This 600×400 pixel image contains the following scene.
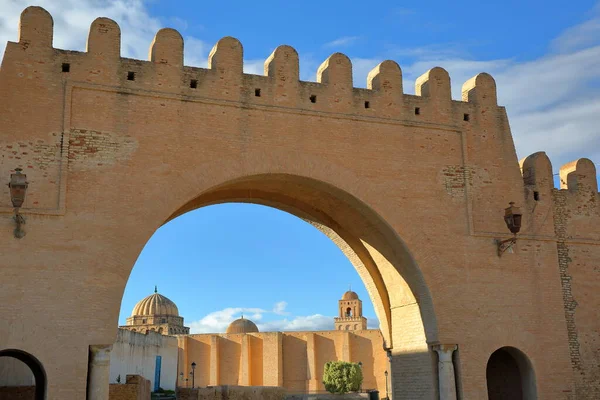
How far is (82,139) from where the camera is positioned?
1087 centimetres

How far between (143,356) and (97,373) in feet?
66.6

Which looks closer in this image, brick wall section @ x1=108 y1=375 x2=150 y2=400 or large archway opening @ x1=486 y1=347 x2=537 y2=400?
large archway opening @ x1=486 y1=347 x2=537 y2=400

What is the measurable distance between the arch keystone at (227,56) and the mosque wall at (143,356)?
15.8 metres

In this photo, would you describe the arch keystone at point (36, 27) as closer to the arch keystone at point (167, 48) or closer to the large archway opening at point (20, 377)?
the arch keystone at point (167, 48)

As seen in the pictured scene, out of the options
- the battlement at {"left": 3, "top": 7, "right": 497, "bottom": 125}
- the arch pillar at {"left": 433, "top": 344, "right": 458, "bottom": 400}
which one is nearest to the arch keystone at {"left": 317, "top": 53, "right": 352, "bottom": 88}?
the battlement at {"left": 3, "top": 7, "right": 497, "bottom": 125}

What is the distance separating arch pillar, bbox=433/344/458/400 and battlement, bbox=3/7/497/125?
4190 mm

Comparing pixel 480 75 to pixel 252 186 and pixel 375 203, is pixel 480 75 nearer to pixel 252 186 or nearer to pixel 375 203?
pixel 375 203

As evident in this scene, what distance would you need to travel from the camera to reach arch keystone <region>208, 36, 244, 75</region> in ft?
39.6

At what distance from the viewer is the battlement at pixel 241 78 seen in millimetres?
11141

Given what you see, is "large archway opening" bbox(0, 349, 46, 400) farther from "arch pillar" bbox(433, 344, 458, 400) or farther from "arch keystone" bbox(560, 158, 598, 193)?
"arch keystone" bbox(560, 158, 598, 193)

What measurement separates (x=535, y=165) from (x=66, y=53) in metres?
8.96

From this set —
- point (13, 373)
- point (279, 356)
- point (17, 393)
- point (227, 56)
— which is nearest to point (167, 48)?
point (227, 56)

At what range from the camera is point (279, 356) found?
41500mm

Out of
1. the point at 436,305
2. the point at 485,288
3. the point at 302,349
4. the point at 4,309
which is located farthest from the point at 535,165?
the point at 302,349
